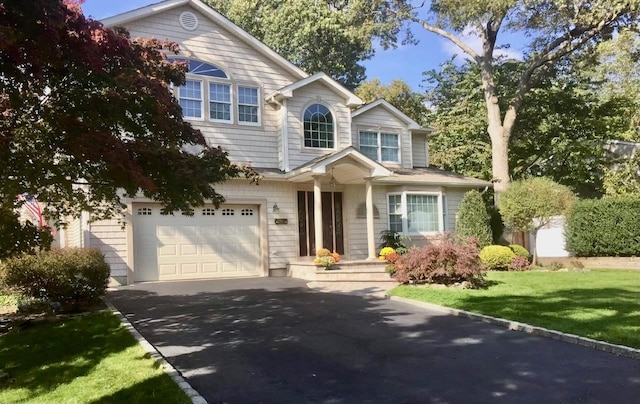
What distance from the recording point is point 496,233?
19906 mm

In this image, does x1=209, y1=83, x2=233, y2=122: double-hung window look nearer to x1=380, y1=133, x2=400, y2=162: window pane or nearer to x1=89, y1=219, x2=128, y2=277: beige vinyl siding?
x1=89, y1=219, x2=128, y2=277: beige vinyl siding

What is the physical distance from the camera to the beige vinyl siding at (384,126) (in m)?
18.8

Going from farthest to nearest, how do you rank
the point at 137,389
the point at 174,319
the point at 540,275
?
1. the point at 540,275
2. the point at 174,319
3. the point at 137,389

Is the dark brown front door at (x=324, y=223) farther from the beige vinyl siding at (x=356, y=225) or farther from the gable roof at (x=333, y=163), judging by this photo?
the gable roof at (x=333, y=163)

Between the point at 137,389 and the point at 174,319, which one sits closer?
the point at 137,389

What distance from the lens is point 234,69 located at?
16.5 metres

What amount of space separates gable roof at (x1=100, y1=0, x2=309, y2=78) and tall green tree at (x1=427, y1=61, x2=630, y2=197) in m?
12.1

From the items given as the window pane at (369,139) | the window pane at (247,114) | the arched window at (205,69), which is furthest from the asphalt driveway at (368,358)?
the window pane at (369,139)

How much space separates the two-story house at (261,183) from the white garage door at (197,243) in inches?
1.2

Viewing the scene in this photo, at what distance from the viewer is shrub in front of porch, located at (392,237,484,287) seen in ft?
38.3

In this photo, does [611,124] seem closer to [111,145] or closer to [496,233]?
[496,233]

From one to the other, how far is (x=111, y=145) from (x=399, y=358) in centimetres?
430

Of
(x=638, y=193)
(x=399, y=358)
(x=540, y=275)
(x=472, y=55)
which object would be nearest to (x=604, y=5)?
(x=472, y=55)

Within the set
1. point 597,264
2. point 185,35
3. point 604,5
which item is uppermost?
point 604,5
